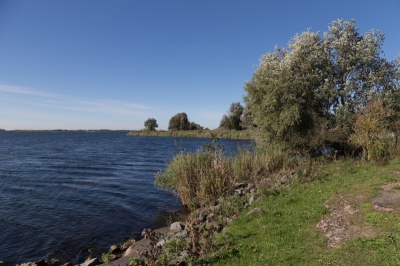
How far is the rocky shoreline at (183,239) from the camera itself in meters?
5.59

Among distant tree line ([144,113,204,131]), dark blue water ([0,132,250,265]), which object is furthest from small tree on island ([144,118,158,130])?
dark blue water ([0,132,250,265])

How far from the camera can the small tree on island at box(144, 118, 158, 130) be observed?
12269 cm

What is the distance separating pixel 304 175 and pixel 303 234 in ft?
18.2

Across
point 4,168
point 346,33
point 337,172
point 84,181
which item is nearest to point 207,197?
point 337,172

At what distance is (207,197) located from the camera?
1077 cm

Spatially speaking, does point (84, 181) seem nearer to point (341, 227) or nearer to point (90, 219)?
point (90, 219)

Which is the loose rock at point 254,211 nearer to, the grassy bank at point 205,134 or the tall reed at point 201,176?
the tall reed at point 201,176

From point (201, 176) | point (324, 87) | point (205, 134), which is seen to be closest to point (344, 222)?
point (201, 176)

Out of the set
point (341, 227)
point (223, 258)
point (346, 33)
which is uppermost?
point (346, 33)

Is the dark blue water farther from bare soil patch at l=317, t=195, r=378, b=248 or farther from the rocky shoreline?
bare soil patch at l=317, t=195, r=378, b=248

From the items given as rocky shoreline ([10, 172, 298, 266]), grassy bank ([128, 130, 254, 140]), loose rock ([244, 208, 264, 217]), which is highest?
grassy bank ([128, 130, 254, 140])

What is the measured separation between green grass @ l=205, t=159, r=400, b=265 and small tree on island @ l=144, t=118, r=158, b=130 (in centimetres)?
11616

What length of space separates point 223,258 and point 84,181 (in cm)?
1674

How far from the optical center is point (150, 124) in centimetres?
12288
